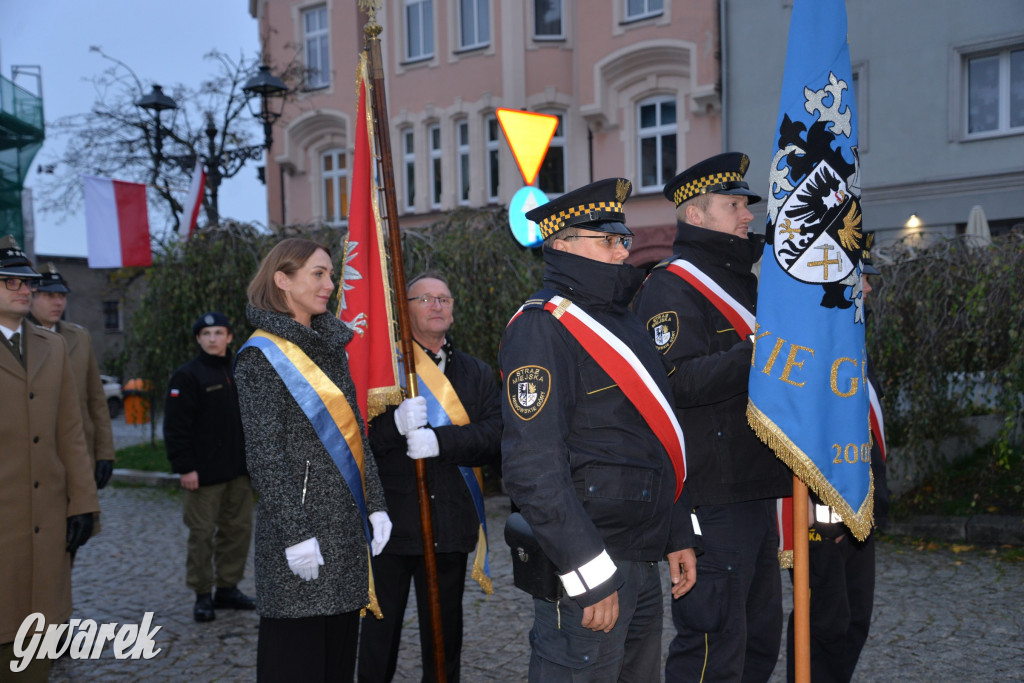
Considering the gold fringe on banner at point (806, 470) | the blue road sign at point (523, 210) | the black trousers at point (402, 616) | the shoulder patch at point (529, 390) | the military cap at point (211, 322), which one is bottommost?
the black trousers at point (402, 616)

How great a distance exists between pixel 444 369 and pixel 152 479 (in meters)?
9.95

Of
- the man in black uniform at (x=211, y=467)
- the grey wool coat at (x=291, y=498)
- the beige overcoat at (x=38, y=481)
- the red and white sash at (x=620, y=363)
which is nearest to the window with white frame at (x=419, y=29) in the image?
the man in black uniform at (x=211, y=467)

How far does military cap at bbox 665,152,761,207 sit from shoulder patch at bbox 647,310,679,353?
0.60m

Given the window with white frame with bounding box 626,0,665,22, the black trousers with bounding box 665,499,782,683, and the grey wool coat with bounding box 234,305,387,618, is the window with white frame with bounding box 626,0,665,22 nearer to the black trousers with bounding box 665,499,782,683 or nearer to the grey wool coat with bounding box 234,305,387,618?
the black trousers with bounding box 665,499,782,683

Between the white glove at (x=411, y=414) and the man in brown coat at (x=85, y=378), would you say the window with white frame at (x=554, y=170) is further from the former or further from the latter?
the white glove at (x=411, y=414)

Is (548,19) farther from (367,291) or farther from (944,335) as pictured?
(367,291)

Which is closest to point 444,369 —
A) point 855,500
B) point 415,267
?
point 855,500

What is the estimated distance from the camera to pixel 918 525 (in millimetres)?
8031

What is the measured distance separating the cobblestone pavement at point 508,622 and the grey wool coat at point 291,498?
68.6 inches

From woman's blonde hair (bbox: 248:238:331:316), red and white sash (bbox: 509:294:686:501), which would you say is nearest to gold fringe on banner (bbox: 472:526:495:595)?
woman's blonde hair (bbox: 248:238:331:316)

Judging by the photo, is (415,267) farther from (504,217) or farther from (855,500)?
(855,500)

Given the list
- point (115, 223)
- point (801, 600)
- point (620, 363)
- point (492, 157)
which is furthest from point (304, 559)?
point (492, 157)

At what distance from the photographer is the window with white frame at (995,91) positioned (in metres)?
15.0

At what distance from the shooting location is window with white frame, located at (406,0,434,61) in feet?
69.7
